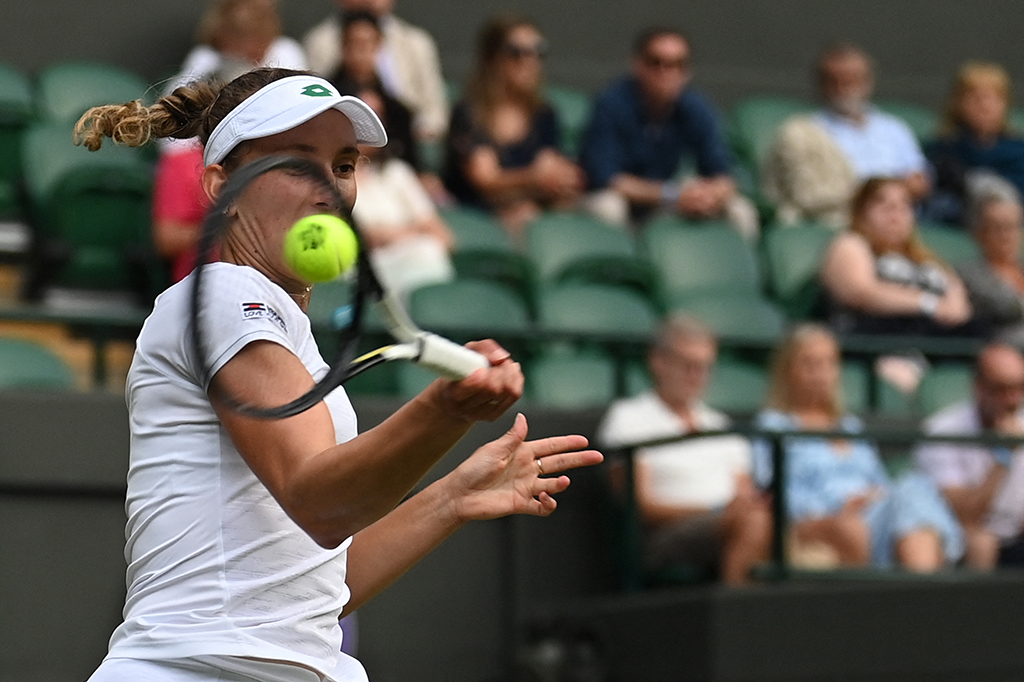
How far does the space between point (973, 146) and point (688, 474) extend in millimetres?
3389

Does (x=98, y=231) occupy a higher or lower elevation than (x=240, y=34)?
lower

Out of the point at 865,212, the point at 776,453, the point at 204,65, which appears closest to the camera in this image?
the point at 776,453

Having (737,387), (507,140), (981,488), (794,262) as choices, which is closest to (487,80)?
(507,140)

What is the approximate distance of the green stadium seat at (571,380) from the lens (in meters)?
5.64

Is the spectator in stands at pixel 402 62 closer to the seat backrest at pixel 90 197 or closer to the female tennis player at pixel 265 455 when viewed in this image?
the seat backrest at pixel 90 197

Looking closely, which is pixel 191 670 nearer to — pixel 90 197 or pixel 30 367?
pixel 30 367

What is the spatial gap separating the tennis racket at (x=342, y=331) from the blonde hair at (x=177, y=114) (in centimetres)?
24

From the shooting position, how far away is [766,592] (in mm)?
4934

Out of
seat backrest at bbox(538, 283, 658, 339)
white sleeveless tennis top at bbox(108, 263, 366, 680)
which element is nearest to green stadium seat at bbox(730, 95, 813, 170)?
seat backrest at bbox(538, 283, 658, 339)

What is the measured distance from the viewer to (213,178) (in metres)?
2.00

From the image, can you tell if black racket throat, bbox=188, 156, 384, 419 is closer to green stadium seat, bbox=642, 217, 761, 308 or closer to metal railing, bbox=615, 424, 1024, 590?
metal railing, bbox=615, 424, 1024, 590

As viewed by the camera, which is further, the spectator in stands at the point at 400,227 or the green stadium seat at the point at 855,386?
the green stadium seat at the point at 855,386

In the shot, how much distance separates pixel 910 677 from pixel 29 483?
2763 mm

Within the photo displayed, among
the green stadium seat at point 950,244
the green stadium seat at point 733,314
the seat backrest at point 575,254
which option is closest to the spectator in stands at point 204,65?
the seat backrest at point 575,254
